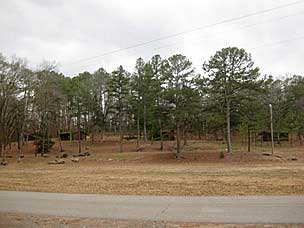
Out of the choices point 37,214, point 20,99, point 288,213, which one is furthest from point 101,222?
point 20,99

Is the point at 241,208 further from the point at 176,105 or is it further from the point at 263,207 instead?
the point at 176,105

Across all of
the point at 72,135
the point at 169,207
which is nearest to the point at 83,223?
the point at 169,207

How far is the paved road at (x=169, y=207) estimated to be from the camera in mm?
7852

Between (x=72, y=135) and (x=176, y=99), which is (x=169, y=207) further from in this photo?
(x=72, y=135)

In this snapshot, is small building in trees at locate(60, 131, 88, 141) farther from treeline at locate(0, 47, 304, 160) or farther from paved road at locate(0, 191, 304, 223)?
paved road at locate(0, 191, 304, 223)

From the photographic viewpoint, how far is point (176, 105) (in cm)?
3841

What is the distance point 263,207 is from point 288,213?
80 centimetres

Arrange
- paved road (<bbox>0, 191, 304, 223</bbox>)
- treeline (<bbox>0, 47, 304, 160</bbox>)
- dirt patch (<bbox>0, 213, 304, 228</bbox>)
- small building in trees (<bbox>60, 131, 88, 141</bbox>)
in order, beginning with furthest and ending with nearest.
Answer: small building in trees (<bbox>60, 131, 88, 141</bbox>), treeline (<bbox>0, 47, 304, 160</bbox>), paved road (<bbox>0, 191, 304, 223</bbox>), dirt patch (<bbox>0, 213, 304, 228</bbox>)

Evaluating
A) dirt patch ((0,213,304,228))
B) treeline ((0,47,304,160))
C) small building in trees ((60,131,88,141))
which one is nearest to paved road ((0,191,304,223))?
dirt patch ((0,213,304,228))

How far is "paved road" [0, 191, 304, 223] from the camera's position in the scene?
7852mm

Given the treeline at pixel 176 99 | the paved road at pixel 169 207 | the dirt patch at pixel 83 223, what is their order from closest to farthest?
the dirt patch at pixel 83 223
the paved road at pixel 169 207
the treeline at pixel 176 99

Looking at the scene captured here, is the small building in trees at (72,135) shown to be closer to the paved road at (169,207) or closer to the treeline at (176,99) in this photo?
the treeline at (176,99)

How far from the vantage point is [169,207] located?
9.15m

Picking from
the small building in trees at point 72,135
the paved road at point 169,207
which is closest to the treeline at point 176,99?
the small building in trees at point 72,135
